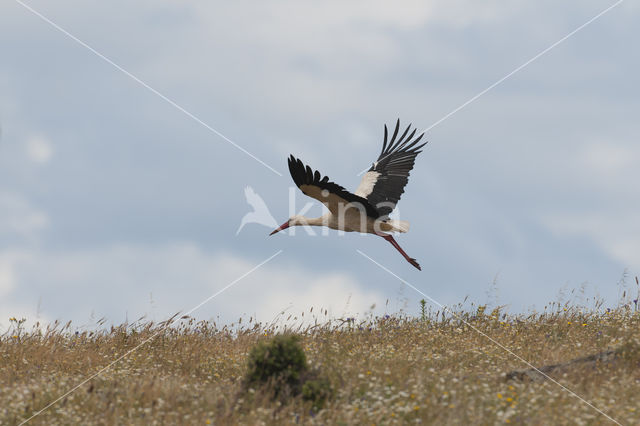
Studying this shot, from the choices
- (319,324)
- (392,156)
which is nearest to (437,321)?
(319,324)

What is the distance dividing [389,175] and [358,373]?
6283 mm

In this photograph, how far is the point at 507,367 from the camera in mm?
7531

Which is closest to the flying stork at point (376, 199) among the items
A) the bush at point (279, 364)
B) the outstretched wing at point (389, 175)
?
the outstretched wing at point (389, 175)

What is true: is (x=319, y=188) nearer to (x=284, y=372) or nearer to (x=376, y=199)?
(x=376, y=199)

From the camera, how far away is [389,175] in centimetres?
1257

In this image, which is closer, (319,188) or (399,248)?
(319,188)

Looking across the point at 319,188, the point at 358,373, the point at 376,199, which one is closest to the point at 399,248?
the point at 376,199

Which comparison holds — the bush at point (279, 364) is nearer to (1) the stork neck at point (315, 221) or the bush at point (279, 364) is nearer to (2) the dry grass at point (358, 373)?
(2) the dry grass at point (358, 373)

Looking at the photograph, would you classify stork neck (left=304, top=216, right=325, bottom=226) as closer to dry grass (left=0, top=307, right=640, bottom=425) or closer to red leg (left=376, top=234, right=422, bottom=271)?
red leg (left=376, top=234, right=422, bottom=271)

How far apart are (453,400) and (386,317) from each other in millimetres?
4436

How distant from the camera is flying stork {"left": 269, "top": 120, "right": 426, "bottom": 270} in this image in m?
11.0

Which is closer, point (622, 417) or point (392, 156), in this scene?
point (622, 417)

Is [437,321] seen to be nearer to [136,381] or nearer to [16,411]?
[136,381]

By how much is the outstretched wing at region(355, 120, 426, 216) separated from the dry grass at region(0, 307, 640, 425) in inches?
100
